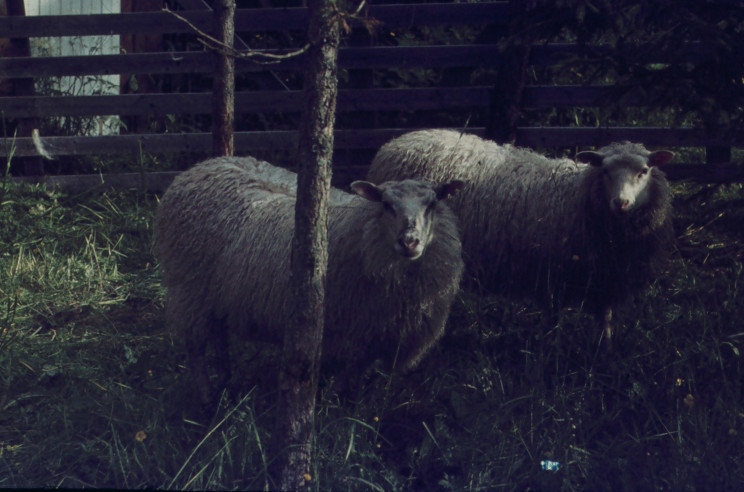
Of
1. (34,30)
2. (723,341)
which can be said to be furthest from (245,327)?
(34,30)

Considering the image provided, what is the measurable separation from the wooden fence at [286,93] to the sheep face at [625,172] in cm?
223

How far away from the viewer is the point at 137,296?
211 inches

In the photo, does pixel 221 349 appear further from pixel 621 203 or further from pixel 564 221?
pixel 621 203

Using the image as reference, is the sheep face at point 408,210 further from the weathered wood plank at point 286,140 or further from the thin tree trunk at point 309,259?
the weathered wood plank at point 286,140

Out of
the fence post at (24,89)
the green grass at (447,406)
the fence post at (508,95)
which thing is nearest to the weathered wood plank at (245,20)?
the fence post at (24,89)

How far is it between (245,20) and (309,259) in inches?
180

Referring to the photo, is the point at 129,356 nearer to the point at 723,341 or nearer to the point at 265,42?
the point at 723,341

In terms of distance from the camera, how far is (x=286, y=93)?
7.14 m

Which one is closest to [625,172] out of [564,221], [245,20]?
[564,221]

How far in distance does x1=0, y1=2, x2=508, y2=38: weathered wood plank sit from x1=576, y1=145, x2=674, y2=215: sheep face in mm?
2653

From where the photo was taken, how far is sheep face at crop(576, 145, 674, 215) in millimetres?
4298

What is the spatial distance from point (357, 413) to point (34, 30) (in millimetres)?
5528

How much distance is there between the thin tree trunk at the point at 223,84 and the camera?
542 cm

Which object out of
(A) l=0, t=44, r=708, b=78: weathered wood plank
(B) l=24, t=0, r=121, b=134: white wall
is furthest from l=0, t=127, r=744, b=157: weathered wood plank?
(B) l=24, t=0, r=121, b=134: white wall
